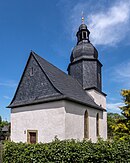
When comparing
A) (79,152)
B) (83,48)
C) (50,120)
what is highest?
(83,48)

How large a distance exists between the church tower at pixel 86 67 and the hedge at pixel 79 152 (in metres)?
10.8

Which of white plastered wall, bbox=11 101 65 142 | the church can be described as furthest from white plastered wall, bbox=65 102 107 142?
white plastered wall, bbox=11 101 65 142

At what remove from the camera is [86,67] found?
69.6 feet

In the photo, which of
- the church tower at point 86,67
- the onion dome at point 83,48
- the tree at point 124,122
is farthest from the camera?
the onion dome at point 83,48

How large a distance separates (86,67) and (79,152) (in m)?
13.6

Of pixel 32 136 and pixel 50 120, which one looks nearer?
pixel 50 120

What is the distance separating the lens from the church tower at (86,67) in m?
20.5

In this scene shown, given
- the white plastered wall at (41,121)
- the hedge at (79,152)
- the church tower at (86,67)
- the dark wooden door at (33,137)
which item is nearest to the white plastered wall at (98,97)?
the church tower at (86,67)

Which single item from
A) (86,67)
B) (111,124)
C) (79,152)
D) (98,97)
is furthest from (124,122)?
(111,124)

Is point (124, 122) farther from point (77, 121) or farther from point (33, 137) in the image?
point (33, 137)

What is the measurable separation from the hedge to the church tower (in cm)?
1076

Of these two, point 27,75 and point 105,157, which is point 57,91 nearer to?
point 27,75

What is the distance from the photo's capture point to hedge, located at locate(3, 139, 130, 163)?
870 centimetres

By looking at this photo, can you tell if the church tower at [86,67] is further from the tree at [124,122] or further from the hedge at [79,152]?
the hedge at [79,152]
